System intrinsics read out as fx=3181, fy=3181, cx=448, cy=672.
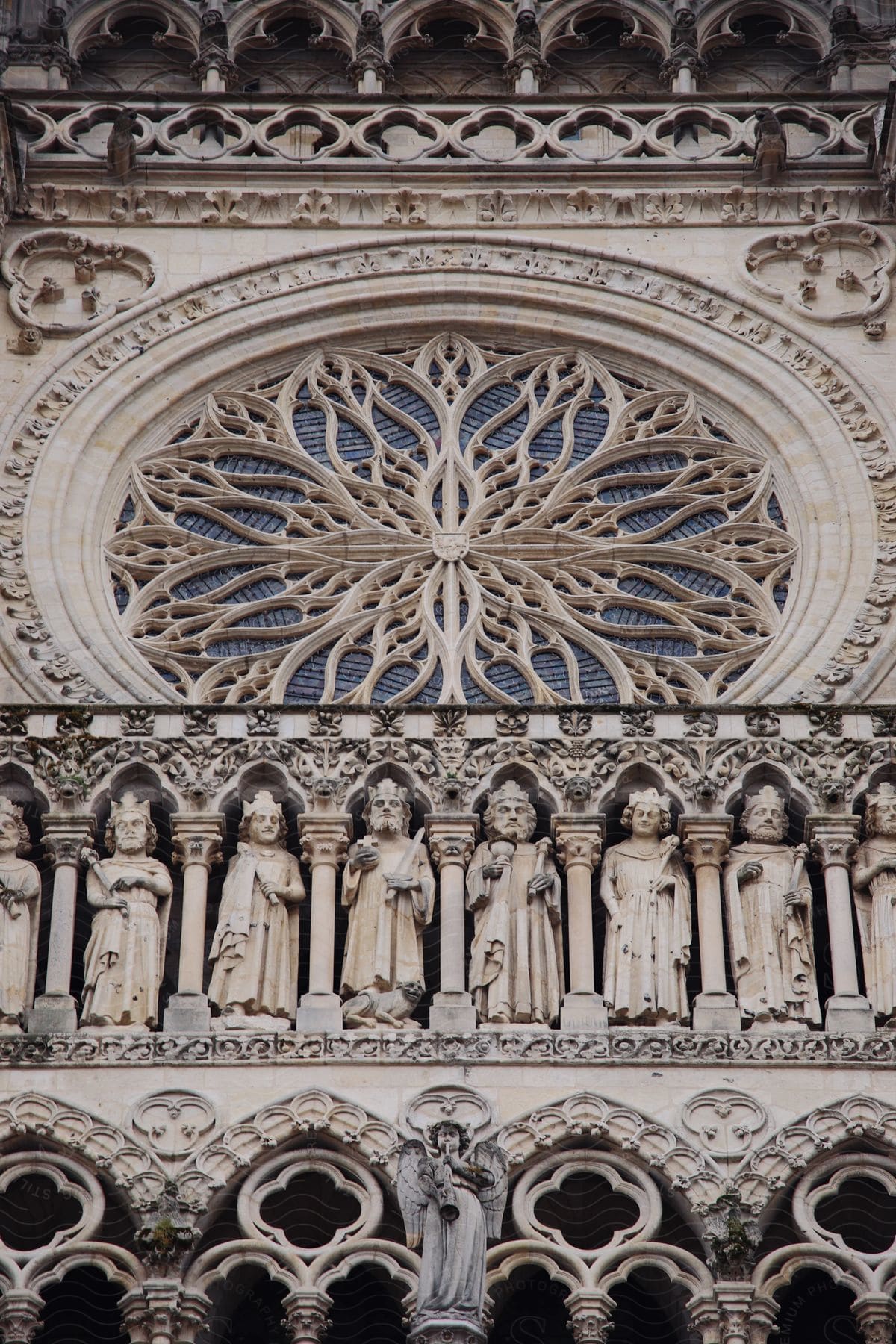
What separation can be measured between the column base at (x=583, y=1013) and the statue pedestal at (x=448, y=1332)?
2117 millimetres

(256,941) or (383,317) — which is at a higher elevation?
(383,317)

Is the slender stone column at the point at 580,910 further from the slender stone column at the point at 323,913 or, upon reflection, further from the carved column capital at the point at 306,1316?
the carved column capital at the point at 306,1316

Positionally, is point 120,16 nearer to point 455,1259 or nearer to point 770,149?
point 770,149

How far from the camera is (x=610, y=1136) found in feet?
59.6

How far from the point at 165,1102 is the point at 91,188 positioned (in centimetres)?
913

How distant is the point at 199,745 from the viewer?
1984 cm

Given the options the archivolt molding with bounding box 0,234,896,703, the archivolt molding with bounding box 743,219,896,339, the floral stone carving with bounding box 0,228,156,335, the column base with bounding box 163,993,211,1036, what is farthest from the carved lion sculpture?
the archivolt molding with bounding box 743,219,896,339

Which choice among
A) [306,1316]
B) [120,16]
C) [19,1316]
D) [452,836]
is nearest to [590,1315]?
[306,1316]

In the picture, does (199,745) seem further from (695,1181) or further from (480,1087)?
(695,1181)

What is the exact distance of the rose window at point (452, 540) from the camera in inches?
900

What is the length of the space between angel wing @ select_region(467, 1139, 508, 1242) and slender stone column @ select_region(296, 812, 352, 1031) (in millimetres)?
1316

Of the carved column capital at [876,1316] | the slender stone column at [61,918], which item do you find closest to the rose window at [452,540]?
the slender stone column at [61,918]

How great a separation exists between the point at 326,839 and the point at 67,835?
1579mm

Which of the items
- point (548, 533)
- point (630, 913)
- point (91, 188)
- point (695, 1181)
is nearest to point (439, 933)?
point (630, 913)
